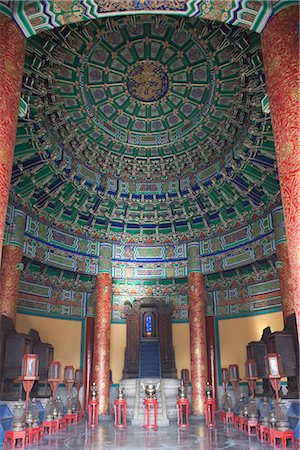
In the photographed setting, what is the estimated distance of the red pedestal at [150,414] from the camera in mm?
10102

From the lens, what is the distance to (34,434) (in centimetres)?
848

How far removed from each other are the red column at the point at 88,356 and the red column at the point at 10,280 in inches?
167

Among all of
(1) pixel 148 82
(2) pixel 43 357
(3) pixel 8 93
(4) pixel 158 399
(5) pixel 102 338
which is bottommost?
(4) pixel 158 399

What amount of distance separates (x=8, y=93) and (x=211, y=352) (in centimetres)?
1159

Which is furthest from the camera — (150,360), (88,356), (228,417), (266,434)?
(150,360)

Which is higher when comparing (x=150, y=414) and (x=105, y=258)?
(x=105, y=258)

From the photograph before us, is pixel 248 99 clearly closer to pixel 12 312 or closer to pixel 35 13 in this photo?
pixel 35 13

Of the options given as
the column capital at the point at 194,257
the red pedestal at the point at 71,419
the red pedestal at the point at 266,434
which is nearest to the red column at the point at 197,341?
the column capital at the point at 194,257

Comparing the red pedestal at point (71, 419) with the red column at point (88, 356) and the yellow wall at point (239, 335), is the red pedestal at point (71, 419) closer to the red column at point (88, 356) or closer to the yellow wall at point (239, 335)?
→ the red column at point (88, 356)

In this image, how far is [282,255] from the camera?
465 inches

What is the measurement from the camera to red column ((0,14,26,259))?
17.4 ft

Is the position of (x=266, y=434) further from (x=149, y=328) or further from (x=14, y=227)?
(x=14, y=227)

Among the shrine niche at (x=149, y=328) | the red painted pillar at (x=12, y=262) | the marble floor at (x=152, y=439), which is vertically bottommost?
the marble floor at (x=152, y=439)

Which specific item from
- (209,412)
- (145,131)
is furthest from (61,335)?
(145,131)
